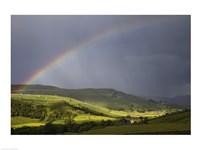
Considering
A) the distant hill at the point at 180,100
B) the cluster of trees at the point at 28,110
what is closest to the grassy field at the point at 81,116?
the cluster of trees at the point at 28,110

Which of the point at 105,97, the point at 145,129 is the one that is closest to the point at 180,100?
the point at 145,129

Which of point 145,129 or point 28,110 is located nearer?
point 145,129

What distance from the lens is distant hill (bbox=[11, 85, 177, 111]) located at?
851cm

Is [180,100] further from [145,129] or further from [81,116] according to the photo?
[81,116]

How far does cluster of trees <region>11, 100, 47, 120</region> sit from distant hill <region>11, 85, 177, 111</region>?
233 millimetres

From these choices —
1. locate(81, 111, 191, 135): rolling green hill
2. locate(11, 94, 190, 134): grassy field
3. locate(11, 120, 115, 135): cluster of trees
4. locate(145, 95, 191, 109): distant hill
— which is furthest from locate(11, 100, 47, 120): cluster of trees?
locate(145, 95, 191, 109): distant hill

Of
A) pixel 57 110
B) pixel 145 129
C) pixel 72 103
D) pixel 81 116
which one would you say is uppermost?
pixel 72 103

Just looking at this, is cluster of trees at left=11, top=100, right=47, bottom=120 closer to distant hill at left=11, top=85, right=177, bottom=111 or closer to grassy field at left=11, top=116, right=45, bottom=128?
grassy field at left=11, top=116, right=45, bottom=128

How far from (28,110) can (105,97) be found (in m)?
1.42

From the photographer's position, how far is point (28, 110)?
8547mm

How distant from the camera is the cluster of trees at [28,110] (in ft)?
27.9
